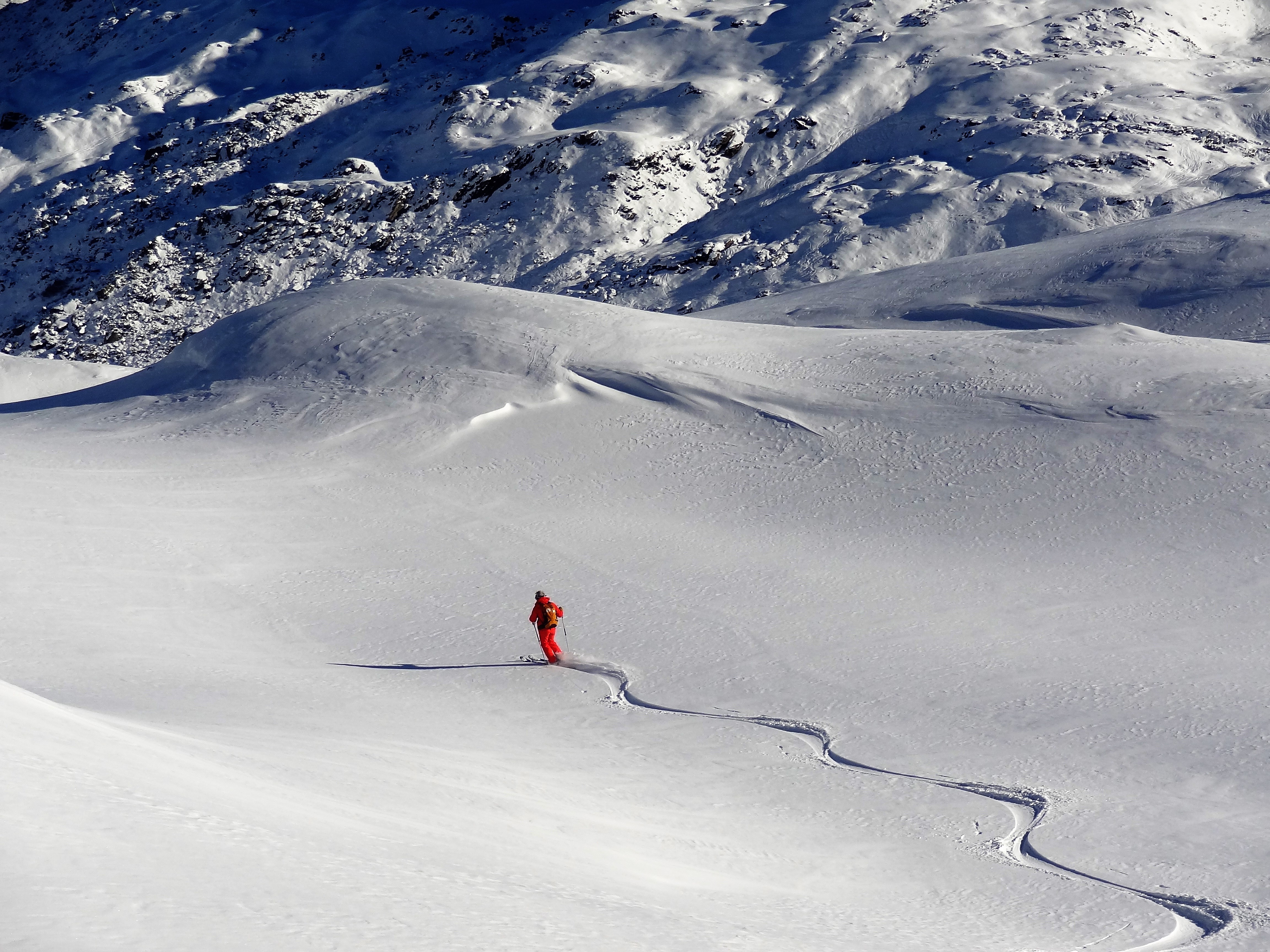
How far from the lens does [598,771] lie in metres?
8.45

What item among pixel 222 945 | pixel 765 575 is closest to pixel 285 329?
pixel 765 575

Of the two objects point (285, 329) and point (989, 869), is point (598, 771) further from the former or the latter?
point (285, 329)

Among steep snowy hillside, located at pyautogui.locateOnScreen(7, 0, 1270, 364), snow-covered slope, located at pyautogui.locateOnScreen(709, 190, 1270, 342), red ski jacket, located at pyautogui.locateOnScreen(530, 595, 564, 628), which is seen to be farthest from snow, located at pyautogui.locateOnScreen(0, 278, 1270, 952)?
steep snowy hillside, located at pyautogui.locateOnScreen(7, 0, 1270, 364)

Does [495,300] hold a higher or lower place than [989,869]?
lower

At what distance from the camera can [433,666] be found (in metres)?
11.5

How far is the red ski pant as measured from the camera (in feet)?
37.2

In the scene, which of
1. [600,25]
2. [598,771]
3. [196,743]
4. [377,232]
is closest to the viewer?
[196,743]

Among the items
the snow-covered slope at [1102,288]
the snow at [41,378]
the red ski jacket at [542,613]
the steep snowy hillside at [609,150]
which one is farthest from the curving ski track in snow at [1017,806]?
the steep snowy hillside at [609,150]

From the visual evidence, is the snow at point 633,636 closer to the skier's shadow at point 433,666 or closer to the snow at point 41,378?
the skier's shadow at point 433,666

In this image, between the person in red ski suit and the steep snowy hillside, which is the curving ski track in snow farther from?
the steep snowy hillside

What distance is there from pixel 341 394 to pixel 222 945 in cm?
1863

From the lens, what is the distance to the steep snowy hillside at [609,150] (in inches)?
1839

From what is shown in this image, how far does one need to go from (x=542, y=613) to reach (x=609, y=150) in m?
45.9

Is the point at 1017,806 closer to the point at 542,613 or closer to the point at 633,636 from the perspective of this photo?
the point at 542,613
